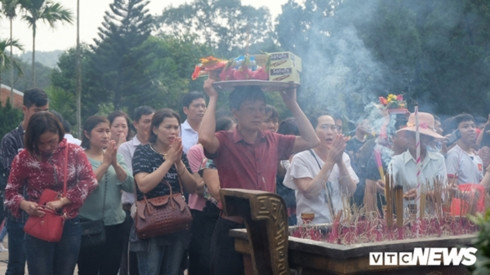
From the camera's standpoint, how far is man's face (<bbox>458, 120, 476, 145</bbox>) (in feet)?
24.3

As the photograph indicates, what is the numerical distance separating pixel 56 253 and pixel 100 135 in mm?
1177

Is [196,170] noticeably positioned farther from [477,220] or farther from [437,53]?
[437,53]

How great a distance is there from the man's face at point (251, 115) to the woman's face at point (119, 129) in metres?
2.62

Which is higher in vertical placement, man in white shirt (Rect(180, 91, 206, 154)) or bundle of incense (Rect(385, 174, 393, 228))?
man in white shirt (Rect(180, 91, 206, 154))

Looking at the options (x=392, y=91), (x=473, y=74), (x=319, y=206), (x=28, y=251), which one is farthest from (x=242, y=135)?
(x=473, y=74)

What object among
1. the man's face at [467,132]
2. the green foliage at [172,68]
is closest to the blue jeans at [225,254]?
the man's face at [467,132]

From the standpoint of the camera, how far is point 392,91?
10695 millimetres

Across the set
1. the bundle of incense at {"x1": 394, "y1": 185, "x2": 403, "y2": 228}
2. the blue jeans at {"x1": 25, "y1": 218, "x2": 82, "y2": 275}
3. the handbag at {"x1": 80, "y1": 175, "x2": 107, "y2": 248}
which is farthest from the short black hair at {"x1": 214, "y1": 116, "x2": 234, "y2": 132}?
the bundle of incense at {"x1": 394, "y1": 185, "x2": 403, "y2": 228}

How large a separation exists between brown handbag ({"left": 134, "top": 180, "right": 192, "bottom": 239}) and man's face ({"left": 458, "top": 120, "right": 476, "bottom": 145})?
127 inches

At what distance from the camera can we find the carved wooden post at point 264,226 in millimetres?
3885

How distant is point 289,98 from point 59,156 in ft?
5.64

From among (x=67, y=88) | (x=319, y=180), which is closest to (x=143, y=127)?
(x=319, y=180)

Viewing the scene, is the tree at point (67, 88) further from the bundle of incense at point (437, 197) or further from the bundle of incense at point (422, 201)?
the bundle of incense at point (437, 197)

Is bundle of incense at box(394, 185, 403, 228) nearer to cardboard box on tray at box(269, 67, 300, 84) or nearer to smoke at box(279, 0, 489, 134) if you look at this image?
cardboard box on tray at box(269, 67, 300, 84)
